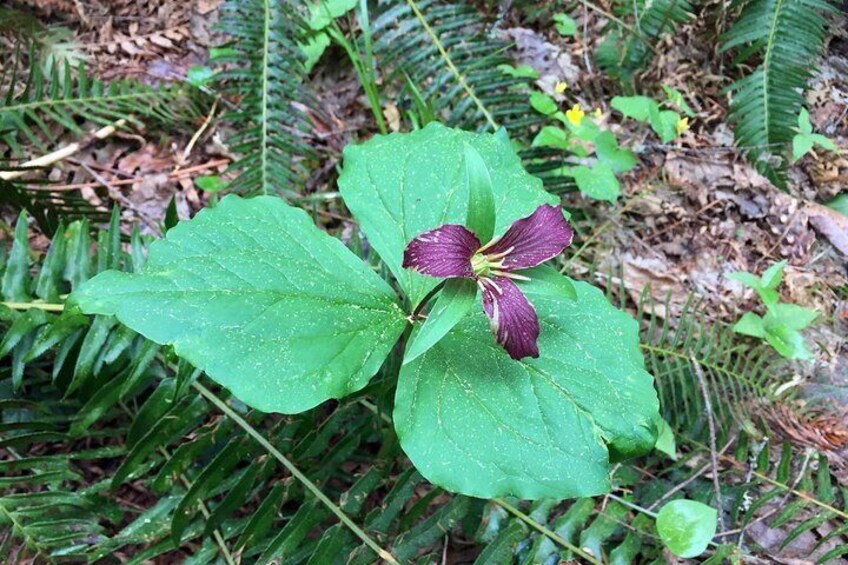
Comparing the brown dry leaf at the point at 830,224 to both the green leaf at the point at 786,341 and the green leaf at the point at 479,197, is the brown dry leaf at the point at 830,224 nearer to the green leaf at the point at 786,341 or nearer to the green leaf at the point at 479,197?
the green leaf at the point at 786,341

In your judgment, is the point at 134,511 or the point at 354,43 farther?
the point at 354,43

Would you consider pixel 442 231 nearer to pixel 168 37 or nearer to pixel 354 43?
pixel 354 43

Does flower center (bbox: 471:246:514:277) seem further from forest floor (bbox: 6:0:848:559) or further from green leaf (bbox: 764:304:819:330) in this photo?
green leaf (bbox: 764:304:819:330)

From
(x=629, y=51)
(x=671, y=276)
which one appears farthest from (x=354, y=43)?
(x=671, y=276)

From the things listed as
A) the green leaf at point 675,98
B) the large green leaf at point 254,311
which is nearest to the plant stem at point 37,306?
the large green leaf at point 254,311

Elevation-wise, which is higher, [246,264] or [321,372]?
[246,264]

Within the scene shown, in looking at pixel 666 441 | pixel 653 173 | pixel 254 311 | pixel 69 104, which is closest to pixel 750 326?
pixel 666 441

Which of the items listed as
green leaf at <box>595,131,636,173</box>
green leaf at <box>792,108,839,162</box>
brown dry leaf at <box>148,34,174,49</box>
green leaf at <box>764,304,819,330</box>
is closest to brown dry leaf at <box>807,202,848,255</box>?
green leaf at <box>792,108,839,162</box>

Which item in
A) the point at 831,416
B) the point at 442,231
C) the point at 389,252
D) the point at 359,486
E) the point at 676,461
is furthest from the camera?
the point at 831,416
